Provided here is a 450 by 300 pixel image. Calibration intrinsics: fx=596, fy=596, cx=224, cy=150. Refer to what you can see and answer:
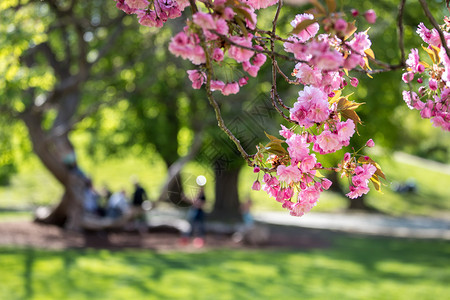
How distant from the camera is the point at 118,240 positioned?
587 inches

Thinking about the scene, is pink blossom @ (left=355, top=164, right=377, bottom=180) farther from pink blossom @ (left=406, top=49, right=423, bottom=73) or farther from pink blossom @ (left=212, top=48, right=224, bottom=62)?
pink blossom @ (left=212, top=48, right=224, bottom=62)

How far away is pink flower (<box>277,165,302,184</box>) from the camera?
1851 mm

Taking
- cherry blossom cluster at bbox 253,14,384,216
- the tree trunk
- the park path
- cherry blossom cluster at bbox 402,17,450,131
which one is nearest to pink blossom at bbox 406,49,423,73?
cherry blossom cluster at bbox 402,17,450,131

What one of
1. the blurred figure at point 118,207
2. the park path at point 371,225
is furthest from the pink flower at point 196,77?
the park path at point 371,225

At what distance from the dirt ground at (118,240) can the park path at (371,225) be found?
14.9 feet

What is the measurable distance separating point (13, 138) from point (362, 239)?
1139 cm

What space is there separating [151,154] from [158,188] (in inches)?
372

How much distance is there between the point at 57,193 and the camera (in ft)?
99.3

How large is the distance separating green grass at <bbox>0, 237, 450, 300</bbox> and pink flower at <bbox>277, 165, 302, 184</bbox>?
7.59 metres

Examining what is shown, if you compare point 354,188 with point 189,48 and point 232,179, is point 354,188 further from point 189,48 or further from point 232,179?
point 232,179

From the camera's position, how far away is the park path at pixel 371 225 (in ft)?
69.6

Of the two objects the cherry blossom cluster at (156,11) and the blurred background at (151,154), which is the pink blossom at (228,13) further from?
the blurred background at (151,154)

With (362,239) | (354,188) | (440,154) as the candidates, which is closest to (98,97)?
(362,239)

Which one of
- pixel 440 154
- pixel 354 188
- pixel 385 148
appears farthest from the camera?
pixel 440 154
